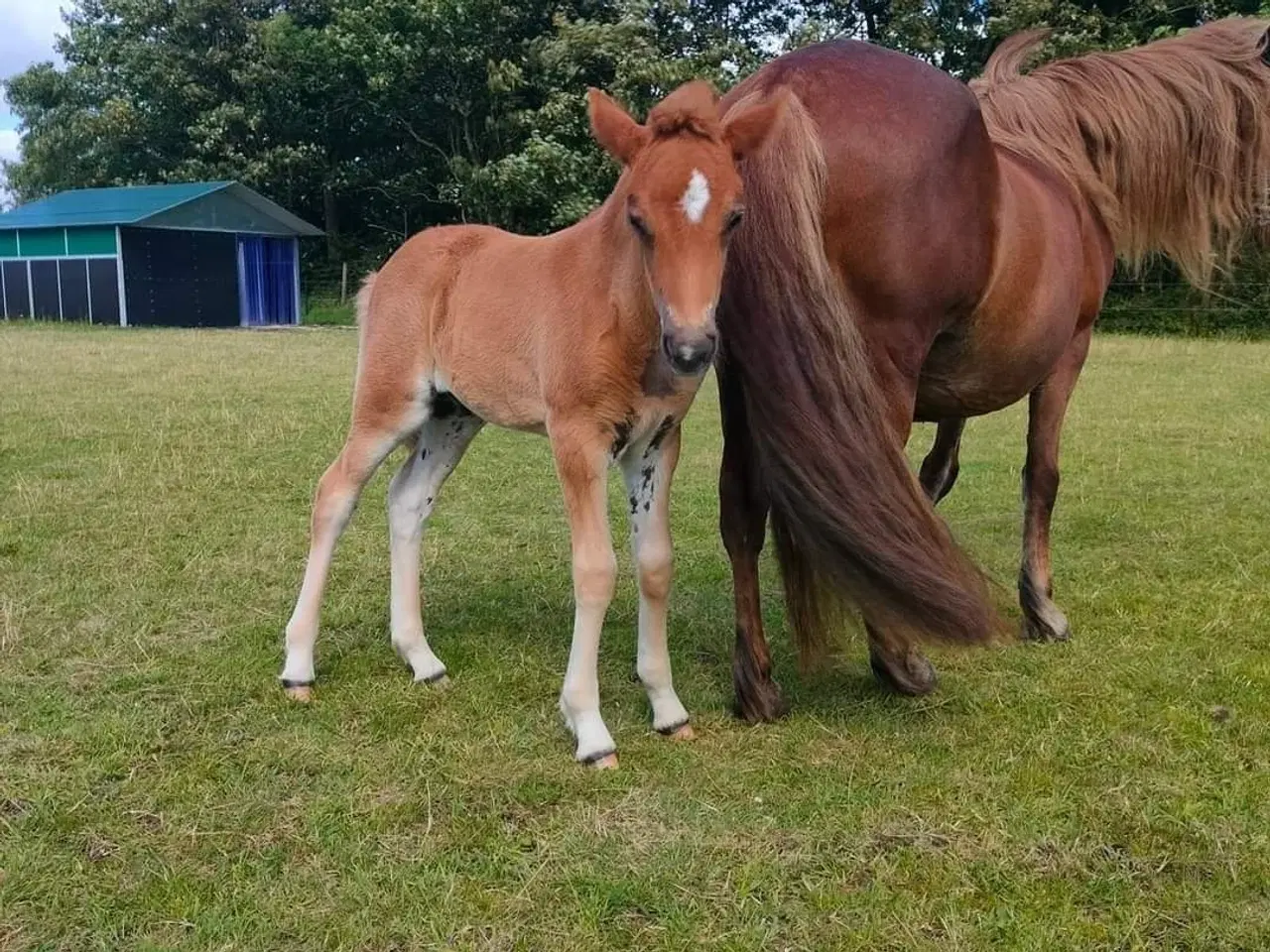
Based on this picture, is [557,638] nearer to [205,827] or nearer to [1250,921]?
[205,827]

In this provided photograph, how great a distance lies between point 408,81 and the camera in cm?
2572

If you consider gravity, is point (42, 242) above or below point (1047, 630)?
below

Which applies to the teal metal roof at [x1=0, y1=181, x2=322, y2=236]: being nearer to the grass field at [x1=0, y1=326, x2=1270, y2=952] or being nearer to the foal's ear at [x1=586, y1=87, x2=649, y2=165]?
the grass field at [x1=0, y1=326, x2=1270, y2=952]

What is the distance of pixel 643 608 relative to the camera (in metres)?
3.36

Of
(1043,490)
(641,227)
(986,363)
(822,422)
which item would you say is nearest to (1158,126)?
(1043,490)

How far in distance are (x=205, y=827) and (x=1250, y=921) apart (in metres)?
2.40

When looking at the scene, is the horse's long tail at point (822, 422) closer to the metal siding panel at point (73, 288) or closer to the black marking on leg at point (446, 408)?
the black marking on leg at point (446, 408)

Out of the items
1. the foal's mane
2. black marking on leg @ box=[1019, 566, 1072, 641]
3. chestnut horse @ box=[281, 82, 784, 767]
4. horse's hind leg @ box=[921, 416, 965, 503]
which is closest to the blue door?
horse's hind leg @ box=[921, 416, 965, 503]

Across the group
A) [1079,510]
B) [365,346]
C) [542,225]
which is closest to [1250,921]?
[365,346]

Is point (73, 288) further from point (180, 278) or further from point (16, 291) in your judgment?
point (180, 278)

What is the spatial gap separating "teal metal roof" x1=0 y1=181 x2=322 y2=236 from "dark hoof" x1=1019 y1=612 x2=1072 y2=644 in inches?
872

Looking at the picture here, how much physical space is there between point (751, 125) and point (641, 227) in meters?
0.41

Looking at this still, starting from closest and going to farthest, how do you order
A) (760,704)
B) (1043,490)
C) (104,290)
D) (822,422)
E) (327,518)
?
1. (822,422)
2. (760,704)
3. (327,518)
4. (1043,490)
5. (104,290)

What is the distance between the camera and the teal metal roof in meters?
22.9
